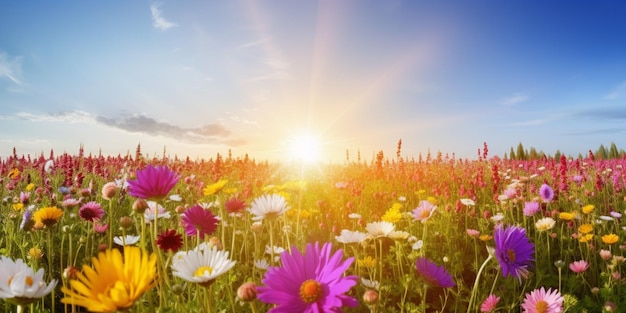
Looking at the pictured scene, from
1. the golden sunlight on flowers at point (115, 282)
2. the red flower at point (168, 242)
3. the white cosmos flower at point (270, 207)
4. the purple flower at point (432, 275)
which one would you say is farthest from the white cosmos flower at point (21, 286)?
the purple flower at point (432, 275)

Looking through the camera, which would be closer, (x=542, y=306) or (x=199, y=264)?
(x=199, y=264)

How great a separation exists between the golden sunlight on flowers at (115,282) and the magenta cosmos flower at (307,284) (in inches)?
11.4

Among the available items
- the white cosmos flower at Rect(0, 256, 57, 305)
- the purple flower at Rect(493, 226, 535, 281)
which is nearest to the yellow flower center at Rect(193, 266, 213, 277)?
the white cosmos flower at Rect(0, 256, 57, 305)

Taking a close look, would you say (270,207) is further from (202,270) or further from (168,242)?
(202,270)

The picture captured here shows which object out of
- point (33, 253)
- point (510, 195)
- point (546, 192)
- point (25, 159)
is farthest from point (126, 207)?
point (25, 159)

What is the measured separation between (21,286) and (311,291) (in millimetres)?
744

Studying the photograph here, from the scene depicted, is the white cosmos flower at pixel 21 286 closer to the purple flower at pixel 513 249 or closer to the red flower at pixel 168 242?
the red flower at pixel 168 242

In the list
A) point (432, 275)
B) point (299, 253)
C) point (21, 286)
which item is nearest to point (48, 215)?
point (21, 286)

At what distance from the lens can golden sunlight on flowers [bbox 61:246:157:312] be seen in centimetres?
87

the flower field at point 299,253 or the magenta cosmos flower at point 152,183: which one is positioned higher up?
the magenta cosmos flower at point 152,183

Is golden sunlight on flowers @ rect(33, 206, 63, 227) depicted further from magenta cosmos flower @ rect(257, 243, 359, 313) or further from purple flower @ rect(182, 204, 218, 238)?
magenta cosmos flower @ rect(257, 243, 359, 313)

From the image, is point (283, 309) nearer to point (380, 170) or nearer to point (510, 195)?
point (510, 195)

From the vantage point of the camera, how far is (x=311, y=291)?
107 centimetres

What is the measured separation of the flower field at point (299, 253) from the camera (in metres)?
1.09
